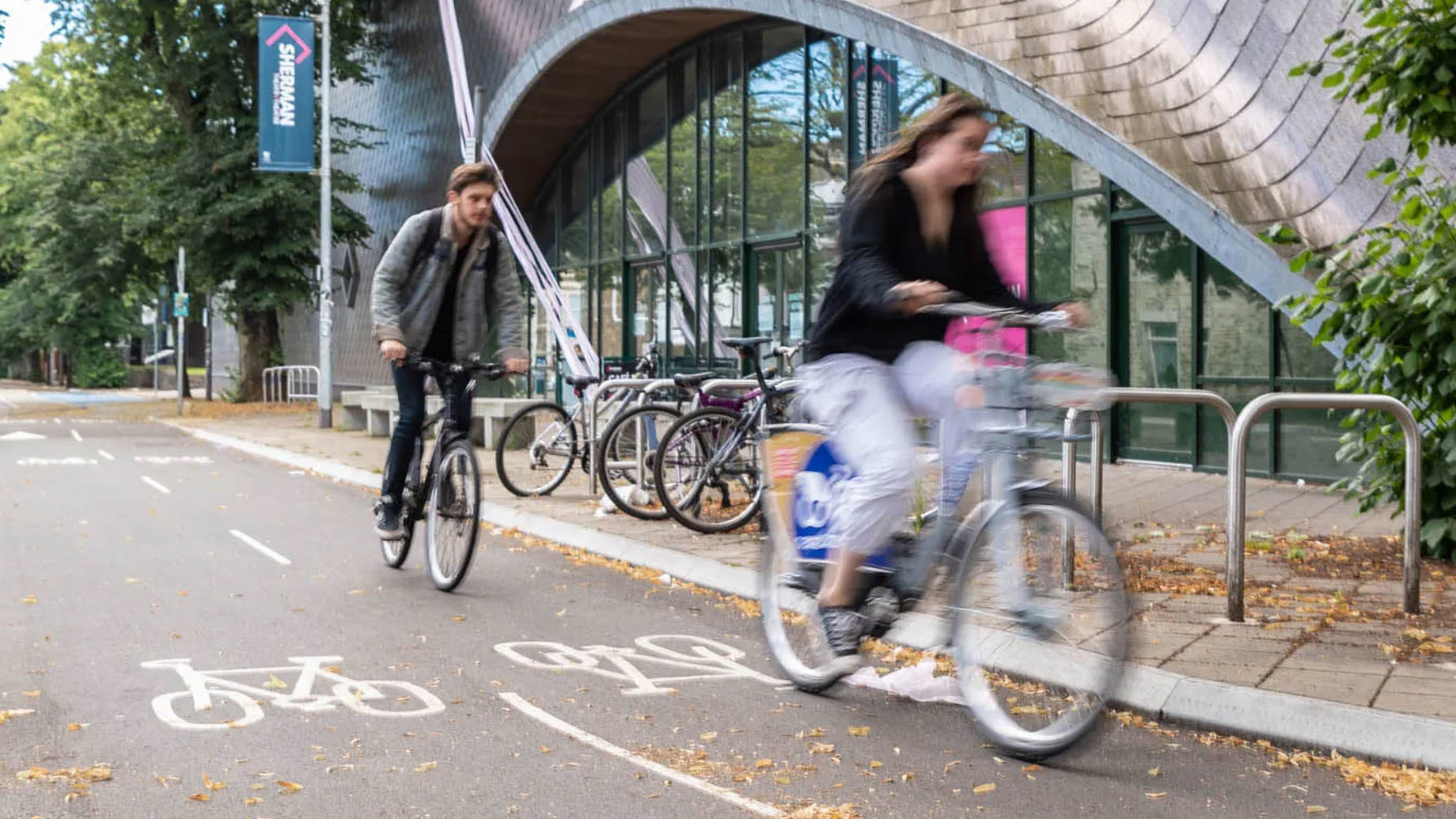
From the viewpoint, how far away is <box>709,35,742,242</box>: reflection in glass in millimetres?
21656

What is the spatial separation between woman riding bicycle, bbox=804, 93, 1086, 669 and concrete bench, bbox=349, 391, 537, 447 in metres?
7.64

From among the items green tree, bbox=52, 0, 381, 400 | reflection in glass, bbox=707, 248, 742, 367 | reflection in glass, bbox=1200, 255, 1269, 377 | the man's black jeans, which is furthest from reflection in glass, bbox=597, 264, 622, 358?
the man's black jeans

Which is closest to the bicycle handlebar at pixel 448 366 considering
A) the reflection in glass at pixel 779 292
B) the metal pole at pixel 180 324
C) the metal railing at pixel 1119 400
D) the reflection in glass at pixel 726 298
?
the metal railing at pixel 1119 400

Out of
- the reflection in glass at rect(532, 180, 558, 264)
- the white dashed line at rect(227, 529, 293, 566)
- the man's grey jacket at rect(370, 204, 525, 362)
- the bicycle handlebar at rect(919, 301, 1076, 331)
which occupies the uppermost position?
the reflection in glass at rect(532, 180, 558, 264)

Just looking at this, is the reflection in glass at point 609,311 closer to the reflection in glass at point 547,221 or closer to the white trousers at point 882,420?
the reflection in glass at point 547,221

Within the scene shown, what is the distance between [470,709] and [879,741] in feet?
4.56

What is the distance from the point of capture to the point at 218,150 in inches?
1197

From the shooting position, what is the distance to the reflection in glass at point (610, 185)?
26109mm

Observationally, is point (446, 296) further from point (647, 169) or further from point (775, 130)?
point (647, 169)

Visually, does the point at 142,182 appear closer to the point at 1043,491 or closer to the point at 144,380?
the point at 144,380

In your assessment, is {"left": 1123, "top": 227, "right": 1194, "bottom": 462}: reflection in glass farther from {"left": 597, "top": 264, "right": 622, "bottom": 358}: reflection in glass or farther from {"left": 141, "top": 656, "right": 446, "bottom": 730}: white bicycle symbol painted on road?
{"left": 597, "top": 264, "right": 622, "bottom": 358}: reflection in glass

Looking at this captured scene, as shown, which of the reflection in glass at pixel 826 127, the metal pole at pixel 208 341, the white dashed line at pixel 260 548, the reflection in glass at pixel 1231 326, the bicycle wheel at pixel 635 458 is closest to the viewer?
the white dashed line at pixel 260 548

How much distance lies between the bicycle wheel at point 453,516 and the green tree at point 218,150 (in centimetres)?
2345

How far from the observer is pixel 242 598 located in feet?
24.0
